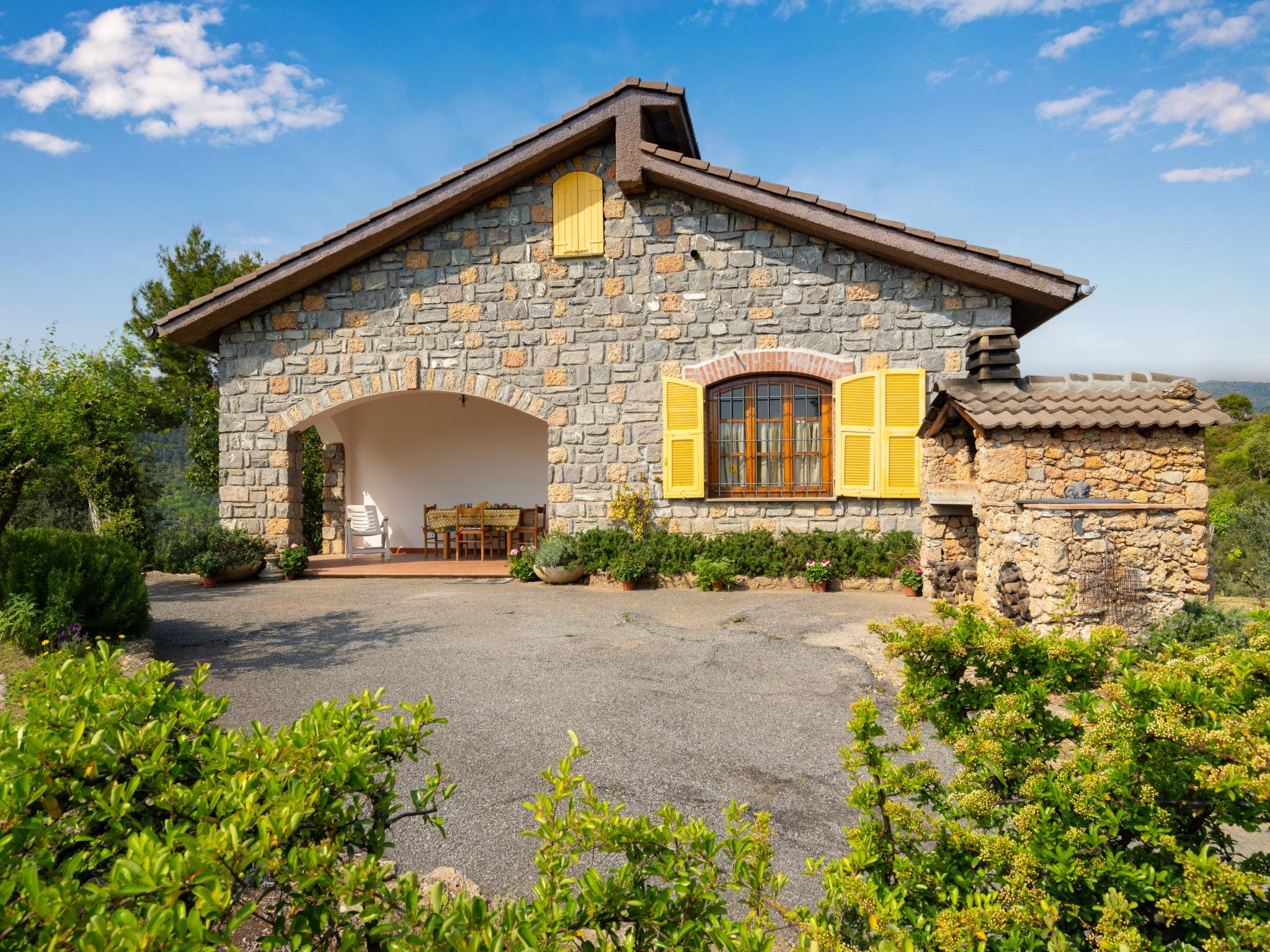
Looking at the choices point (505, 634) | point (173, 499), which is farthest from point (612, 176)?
point (173, 499)

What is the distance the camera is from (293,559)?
9.48m

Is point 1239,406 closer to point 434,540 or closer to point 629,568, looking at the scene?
point 629,568

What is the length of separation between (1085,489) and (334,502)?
1134 centimetres

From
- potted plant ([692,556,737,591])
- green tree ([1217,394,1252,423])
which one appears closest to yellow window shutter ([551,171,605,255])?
potted plant ([692,556,737,591])

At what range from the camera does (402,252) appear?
31.3 ft

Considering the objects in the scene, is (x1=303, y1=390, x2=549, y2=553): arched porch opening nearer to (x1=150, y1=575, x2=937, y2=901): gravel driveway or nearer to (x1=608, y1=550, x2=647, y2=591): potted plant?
(x1=608, y1=550, x2=647, y2=591): potted plant

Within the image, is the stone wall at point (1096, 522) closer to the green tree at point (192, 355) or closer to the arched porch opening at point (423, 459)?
the arched porch opening at point (423, 459)

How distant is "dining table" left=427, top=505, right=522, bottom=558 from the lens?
428 inches

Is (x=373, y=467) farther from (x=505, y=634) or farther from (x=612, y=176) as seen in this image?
(x=505, y=634)

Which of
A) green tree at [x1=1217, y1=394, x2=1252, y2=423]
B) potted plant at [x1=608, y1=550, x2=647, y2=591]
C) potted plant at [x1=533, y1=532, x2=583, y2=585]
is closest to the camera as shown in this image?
potted plant at [x1=608, y1=550, x2=647, y2=591]

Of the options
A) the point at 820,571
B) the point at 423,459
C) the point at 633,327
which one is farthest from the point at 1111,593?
the point at 423,459

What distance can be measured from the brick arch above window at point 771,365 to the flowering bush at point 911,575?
236 centimetres

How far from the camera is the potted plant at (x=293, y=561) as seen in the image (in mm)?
9453

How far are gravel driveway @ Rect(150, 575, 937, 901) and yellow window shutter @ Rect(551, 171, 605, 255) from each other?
4.38 metres
